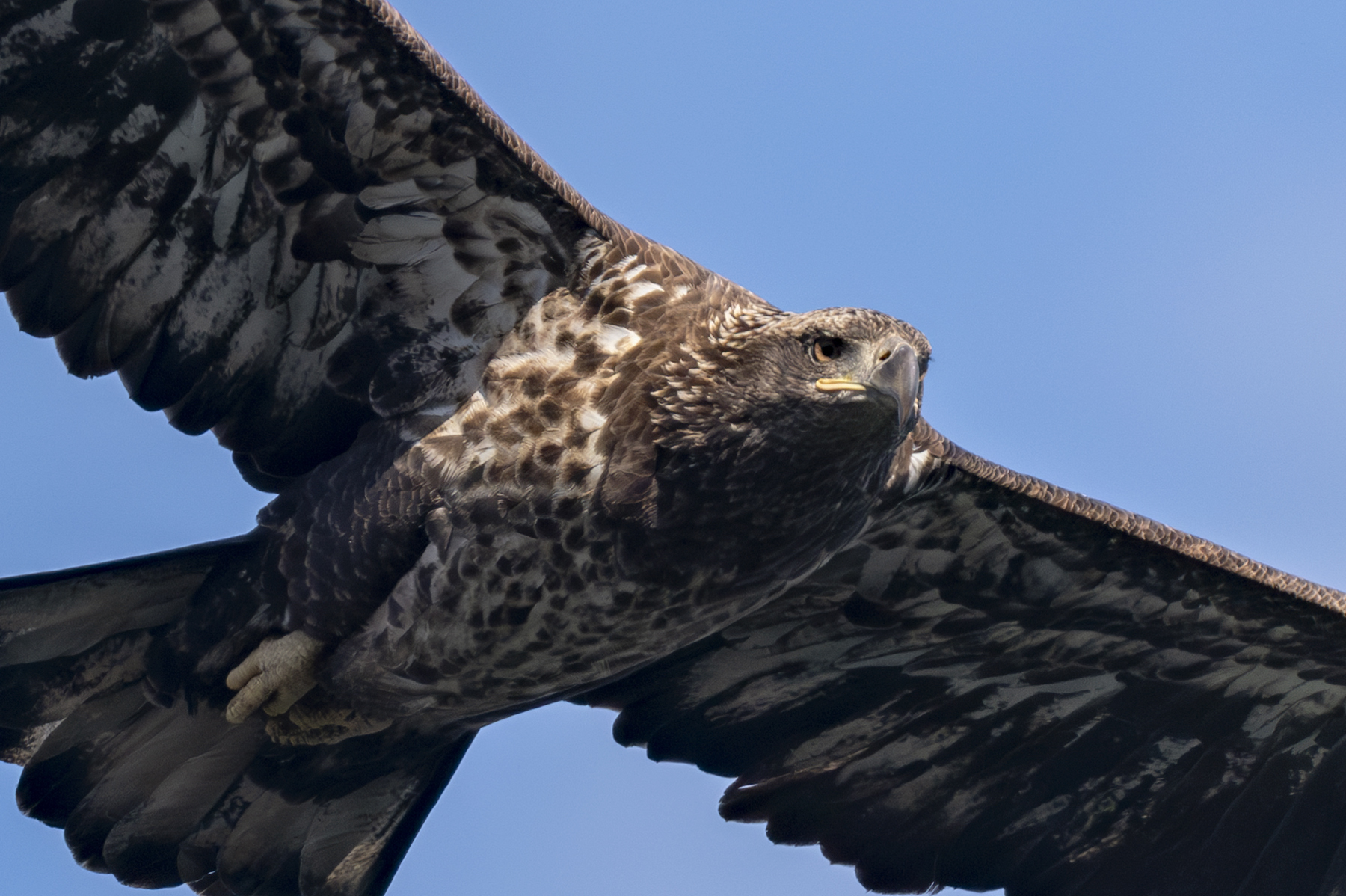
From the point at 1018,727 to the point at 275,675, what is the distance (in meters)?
3.23

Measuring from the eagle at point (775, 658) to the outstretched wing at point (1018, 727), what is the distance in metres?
0.01

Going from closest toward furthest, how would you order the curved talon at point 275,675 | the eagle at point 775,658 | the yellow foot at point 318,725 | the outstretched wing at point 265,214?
the outstretched wing at point 265,214 → the eagle at point 775,658 → the curved talon at point 275,675 → the yellow foot at point 318,725

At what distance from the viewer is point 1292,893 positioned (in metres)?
7.39

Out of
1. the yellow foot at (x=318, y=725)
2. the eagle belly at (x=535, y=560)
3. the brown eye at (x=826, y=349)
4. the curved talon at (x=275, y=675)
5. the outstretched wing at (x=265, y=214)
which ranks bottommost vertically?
the yellow foot at (x=318, y=725)

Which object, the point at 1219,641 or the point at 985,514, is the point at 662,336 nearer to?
the point at 985,514

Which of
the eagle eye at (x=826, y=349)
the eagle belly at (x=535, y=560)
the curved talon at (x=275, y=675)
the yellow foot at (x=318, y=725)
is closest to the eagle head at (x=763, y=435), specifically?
the eagle eye at (x=826, y=349)

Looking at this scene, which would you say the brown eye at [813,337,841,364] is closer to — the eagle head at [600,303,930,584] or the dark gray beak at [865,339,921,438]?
the eagle head at [600,303,930,584]

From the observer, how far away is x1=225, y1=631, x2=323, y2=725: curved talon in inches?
245

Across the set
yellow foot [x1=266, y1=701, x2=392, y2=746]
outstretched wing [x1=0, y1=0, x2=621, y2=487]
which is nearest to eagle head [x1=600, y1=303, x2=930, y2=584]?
outstretched wing [x1=0, y1=0, x2=621, y2=487]

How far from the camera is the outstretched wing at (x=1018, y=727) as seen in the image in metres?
7.11

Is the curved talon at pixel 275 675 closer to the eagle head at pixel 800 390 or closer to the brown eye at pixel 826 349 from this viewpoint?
the eagle head at pixel 800 390

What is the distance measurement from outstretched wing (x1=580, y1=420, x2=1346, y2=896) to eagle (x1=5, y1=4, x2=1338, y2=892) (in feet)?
0.04

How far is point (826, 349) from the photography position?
552 centimetres

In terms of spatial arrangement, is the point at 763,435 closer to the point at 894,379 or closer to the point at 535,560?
the point at 894,379
